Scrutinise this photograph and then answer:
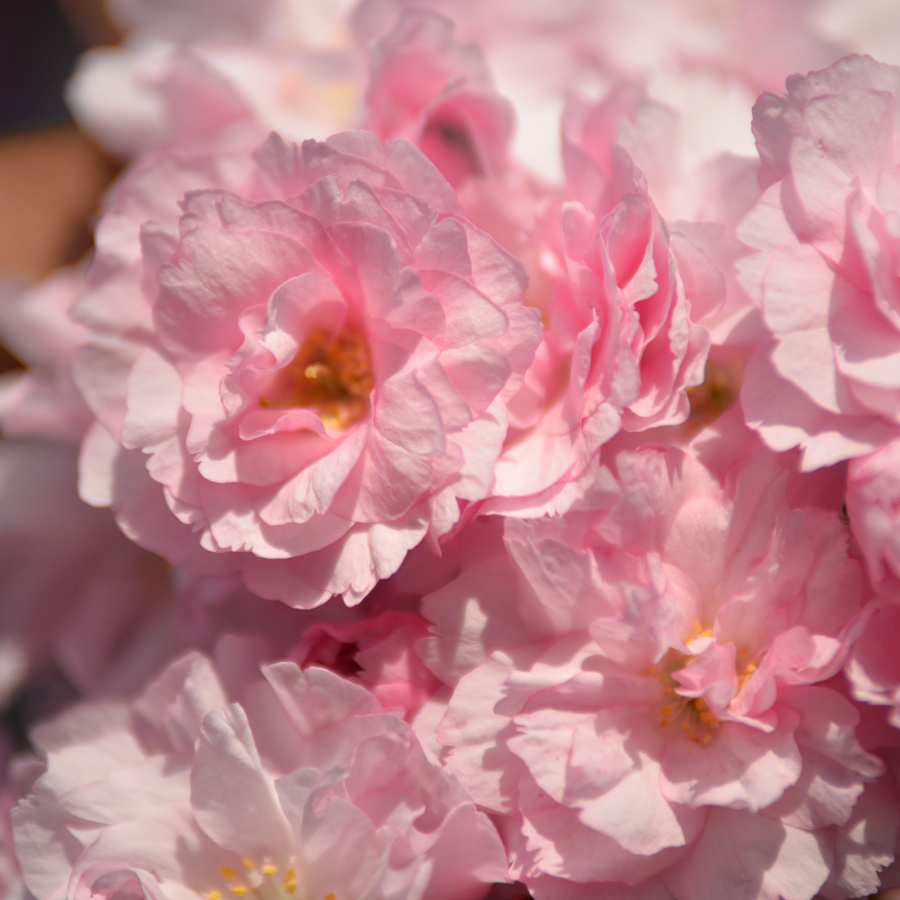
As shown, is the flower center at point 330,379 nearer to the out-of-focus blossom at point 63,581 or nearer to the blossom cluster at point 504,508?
the blossom cluster at point 504,508

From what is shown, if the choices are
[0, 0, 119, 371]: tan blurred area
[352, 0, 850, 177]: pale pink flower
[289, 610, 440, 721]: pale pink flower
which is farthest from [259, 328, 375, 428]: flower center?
[0, 0, 119, 371]: tan blurred area

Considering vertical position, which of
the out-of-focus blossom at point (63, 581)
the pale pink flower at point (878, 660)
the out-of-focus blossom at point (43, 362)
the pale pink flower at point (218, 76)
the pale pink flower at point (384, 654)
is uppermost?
the pale pink flower at point (218, 76)

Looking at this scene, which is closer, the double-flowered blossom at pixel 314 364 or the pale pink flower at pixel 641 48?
the double-flowered blossom at pixel 314 364

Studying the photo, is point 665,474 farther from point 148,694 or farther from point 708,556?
point 148,694

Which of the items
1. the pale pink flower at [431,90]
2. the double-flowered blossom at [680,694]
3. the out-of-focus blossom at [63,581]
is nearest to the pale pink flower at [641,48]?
the pale pink flower at [431,90]

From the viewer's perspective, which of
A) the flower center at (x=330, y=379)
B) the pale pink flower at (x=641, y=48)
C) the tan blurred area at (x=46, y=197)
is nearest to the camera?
the flower center at (x=330, y=379)

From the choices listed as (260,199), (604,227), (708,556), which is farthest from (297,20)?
(708,556)
